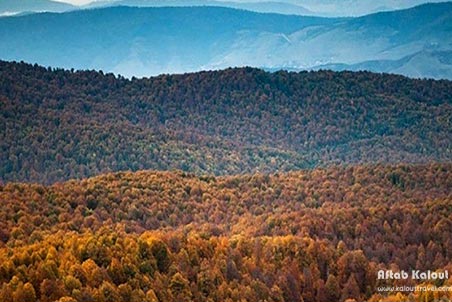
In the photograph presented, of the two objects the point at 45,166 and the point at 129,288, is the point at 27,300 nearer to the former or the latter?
the point at 129,288

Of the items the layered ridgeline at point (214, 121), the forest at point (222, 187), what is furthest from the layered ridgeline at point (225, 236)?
the layered ridgeline at point (214, 121)

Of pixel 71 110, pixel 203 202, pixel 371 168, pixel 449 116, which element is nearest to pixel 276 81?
pixel 449 116

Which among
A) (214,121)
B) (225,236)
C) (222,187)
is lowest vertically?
(225,236)

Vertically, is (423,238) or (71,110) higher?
(71,110)

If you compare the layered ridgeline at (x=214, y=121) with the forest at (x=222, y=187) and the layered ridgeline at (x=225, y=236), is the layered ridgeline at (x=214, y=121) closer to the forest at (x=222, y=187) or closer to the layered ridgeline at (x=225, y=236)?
the forest at (x=222, y=187)

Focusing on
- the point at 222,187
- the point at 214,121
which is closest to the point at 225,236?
the point at 222,187

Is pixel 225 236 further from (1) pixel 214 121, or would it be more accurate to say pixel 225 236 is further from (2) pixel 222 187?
(1) pixel 214 121

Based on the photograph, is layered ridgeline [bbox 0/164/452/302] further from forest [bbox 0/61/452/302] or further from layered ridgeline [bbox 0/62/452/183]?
layered ridgeline [bbox 0/62/452/183]
